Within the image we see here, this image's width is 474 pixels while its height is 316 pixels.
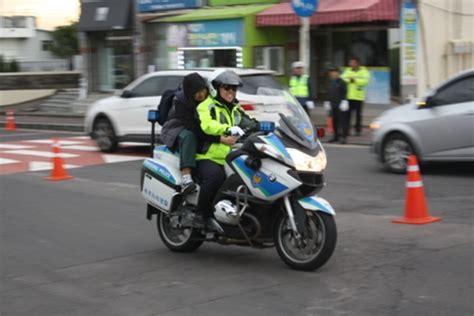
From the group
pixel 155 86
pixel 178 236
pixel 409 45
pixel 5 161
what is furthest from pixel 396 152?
pixel 409 45

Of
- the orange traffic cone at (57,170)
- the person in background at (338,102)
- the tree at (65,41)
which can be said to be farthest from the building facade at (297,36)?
the tree at (65,41)

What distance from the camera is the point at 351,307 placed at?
5.61 meters

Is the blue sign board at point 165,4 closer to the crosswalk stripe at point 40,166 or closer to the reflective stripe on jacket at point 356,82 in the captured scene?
the reflective stripe on jacket at point 356,82

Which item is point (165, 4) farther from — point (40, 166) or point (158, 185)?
point (158, 185)

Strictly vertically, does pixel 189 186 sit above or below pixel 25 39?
below

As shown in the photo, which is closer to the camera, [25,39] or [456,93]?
[456,93]

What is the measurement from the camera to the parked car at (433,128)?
11.9m

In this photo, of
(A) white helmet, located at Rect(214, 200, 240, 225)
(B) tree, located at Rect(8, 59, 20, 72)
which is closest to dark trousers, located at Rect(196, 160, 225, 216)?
(A) white helmet, located at Rect(214, 200, 240, 225)

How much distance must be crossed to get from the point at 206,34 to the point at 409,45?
694 cm

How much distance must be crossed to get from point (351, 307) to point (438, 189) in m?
5.90

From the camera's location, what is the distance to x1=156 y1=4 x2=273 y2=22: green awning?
2316cm

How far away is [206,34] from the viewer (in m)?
24.5

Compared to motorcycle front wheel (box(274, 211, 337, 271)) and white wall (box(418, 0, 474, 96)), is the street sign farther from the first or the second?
motorcycle front wheel (box(274, 211, 337, 271))

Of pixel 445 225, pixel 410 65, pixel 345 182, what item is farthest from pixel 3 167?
pixel 410 65
